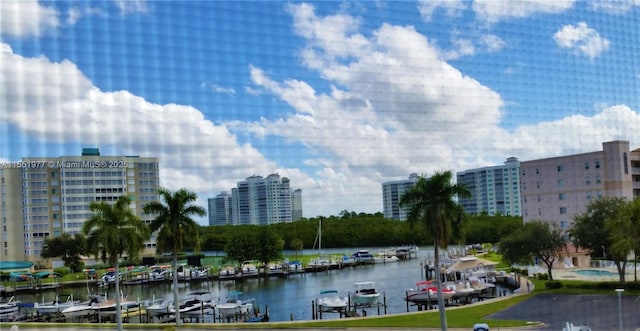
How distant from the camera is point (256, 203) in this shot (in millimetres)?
9250

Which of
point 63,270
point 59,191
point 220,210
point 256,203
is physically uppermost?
point 59,191

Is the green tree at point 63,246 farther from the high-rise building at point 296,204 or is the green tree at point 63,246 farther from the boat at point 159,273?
the high-rise building at point 296,204

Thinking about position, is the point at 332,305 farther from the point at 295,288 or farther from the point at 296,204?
the point at 296,204

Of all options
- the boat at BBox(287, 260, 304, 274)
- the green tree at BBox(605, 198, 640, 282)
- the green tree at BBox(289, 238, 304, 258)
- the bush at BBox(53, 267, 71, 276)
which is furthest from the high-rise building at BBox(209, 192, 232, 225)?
the green tree at BBox(605, 198, 640, 282)

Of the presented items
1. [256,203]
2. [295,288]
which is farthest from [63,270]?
[295,288]

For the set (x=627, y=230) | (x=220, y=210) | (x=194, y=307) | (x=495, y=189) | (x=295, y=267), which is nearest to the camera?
(x=627, y=230)

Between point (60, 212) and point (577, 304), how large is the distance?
754 cm

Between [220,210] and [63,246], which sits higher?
[220,210]

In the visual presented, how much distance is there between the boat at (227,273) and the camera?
1028 cm

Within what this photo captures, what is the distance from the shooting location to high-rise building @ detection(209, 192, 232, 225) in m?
9.57

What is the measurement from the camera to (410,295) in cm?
611

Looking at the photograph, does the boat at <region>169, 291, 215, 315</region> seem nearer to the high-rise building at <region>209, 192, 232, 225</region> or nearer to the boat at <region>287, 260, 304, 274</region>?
the high-rise building at <region>209, 192, 232, 225</region>

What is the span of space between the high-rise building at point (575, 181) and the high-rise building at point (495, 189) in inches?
129

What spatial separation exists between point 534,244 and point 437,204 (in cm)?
383
